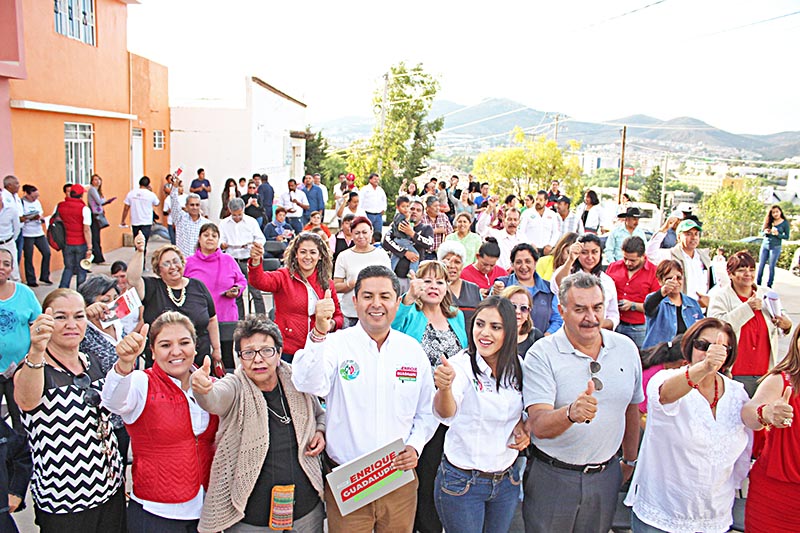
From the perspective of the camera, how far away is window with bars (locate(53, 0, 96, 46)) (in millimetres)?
13398

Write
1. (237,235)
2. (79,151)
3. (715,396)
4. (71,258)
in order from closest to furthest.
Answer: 1. (715,396)
2. (237,235)
3. (71,258)
4. (79,151)

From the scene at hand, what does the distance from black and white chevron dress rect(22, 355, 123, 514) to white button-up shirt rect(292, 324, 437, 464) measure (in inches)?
41.3

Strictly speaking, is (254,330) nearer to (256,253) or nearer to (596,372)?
(596,372)

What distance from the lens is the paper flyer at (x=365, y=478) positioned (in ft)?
10.2

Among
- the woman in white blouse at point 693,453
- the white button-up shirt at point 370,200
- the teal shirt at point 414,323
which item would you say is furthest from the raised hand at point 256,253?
the white button-up shirt at point 370,200

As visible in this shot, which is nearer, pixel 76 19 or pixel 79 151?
pixel 76 19

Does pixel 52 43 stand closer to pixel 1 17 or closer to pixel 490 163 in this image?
pixel 1 17

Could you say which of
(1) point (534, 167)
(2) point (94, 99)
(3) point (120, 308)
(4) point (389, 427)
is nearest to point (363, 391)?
(4) point (389, 427)

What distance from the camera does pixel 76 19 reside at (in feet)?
46.5

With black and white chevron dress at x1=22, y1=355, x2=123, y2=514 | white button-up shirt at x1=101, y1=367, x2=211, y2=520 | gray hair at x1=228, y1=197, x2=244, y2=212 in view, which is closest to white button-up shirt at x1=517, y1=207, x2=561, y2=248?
gray hair at x1=228, y1=197, x2=244, y2=212

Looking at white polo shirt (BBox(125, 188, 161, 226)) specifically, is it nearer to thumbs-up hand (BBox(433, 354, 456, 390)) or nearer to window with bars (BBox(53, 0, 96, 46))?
window with bars (BBox(53, 0, 96, 46))

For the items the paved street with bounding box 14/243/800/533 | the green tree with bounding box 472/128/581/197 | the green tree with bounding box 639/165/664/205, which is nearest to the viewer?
the paved street with bounding box 14/243/800/533

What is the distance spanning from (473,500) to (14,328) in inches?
137

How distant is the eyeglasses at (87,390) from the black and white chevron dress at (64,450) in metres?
0.02
